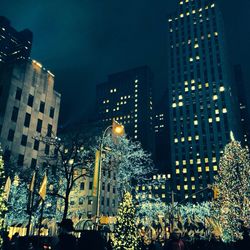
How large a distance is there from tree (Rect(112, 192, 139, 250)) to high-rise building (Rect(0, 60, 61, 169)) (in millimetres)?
28571

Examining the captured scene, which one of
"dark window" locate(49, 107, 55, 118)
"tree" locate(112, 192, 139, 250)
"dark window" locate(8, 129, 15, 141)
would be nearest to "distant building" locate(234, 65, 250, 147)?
"dark window" locate(49, 107, 55, 118)

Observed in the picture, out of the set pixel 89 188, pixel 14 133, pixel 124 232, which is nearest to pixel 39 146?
pixel 14 133

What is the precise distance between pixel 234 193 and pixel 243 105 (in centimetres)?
17115

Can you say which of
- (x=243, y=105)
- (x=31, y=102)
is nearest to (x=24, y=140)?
(x=31, y=102)

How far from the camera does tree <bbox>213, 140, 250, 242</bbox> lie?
32947 mm

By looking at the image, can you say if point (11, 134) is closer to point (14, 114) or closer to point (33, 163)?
point (14, 114)

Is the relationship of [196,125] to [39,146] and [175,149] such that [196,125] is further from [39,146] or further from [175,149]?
[39,146]

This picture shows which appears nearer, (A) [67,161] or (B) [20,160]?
(A) [67,161]

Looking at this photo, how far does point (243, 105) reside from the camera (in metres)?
190

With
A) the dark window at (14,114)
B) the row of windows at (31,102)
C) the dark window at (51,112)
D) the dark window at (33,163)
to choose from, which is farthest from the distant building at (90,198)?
the dark window at (14,114)

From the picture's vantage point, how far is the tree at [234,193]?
3295 centimetres

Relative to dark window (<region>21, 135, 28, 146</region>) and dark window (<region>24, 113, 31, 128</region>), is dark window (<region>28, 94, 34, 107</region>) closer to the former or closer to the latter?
dark window (<region>24, 113, 31, 128</region>)

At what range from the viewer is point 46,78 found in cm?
5284

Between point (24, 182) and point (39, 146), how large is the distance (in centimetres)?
1158
